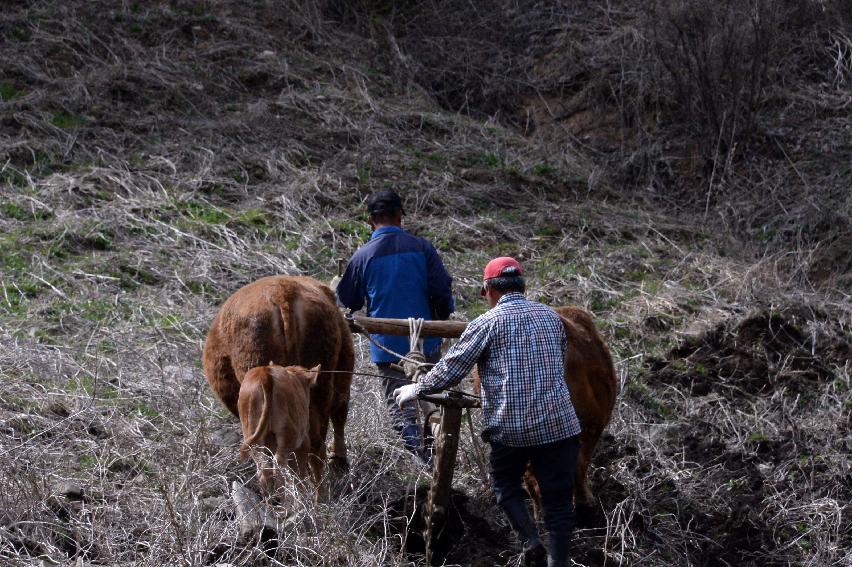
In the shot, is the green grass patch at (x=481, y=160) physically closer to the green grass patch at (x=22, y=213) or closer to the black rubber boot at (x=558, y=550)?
the green grass patch at (x=22, y=213)

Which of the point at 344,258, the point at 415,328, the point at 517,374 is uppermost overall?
the point at 517,374

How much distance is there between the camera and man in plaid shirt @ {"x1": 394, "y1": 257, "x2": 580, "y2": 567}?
18.2ft

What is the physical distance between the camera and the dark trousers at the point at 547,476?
18.3ft

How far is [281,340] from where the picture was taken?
244 inches

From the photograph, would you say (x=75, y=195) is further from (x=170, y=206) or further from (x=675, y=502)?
(x=675, y=502)

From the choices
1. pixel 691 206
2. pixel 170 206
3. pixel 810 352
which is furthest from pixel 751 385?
pixel 170 206

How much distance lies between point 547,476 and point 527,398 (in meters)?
0.41

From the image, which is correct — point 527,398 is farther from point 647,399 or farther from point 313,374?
point 647,399

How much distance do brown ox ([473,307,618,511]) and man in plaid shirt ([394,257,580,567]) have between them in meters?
0.61

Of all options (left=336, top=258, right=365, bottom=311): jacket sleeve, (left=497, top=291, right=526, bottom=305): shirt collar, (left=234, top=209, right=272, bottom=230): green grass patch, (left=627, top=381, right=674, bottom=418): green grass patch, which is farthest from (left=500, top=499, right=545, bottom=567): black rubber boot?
(left=234, top=209, right=272, bottom=230): green grass patch

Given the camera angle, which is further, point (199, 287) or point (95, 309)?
point (199, 287)

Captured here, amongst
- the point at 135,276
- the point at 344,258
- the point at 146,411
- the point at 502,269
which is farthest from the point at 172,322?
the point at 502,269

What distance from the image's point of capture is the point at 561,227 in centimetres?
1248

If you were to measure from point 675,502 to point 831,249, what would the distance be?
231 inches
